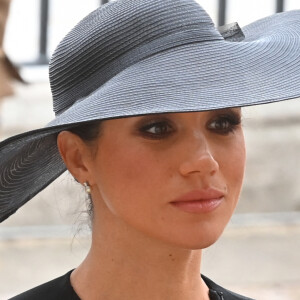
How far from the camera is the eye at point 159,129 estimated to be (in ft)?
6.56

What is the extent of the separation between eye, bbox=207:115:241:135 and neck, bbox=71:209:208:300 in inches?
10.1

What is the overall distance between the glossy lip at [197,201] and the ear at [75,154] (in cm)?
26

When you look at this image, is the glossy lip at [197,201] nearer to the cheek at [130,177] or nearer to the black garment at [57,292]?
the cheek at [130,177]

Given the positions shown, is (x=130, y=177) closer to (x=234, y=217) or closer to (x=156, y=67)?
(x=156, y=67)

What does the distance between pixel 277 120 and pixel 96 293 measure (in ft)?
11.7

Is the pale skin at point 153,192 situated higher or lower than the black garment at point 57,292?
higher

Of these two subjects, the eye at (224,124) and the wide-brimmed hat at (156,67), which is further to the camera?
the eye at (224,124)

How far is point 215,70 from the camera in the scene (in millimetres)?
1949

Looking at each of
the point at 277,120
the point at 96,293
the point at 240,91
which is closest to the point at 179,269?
the point at 96,293

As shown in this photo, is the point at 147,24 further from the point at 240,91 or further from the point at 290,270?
the point at 290,270

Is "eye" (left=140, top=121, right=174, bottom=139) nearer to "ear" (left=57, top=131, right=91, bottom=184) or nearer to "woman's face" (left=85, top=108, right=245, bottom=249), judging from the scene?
"woman's face" (left=85, top=108, right=245, bottom=249)

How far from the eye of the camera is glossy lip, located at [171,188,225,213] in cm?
197

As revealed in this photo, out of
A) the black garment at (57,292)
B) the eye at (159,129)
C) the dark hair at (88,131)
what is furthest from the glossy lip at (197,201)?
the black garment at (57,292)

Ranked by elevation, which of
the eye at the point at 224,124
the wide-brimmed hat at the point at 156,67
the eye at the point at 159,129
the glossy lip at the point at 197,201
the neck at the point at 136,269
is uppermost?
the wide-brimmed hat at the point at 156,67
